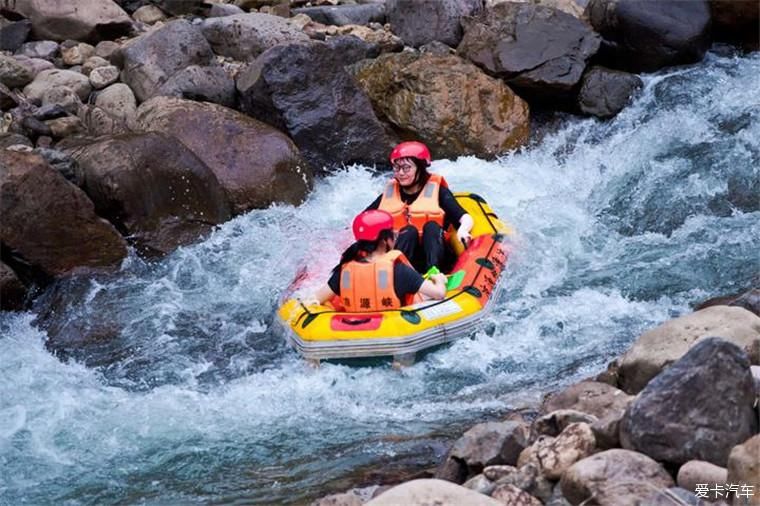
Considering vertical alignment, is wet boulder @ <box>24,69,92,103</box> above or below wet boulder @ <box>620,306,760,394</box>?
below

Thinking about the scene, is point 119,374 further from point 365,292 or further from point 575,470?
point 575,470

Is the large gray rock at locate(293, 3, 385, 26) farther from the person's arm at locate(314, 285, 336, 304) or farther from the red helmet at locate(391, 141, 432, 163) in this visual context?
the person's arm at locate(314, 285, 336, 304)

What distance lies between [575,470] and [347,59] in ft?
26.3

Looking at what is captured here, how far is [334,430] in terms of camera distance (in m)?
6.16

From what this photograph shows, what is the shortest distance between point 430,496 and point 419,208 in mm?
4483

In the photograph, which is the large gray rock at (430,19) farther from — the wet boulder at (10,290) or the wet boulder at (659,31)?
the wet boulder at (10,290)

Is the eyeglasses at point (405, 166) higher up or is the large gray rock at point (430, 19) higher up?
the eyeglasses at point (405, 166)

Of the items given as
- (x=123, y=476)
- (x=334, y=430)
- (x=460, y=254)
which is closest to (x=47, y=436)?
(x=123, y=476)

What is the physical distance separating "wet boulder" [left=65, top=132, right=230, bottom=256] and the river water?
0.20 metres

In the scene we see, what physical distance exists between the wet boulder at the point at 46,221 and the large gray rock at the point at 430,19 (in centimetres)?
520

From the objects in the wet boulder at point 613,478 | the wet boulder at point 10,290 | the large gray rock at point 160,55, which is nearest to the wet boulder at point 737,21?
the large gray rock at point 160,55

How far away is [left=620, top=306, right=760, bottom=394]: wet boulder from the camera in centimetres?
543

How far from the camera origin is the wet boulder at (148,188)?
8.73 m

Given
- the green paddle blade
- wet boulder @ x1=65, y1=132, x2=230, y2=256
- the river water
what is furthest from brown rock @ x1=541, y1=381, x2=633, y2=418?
wet boulder @ x1=65, y1=132, x2=230, y2=256
